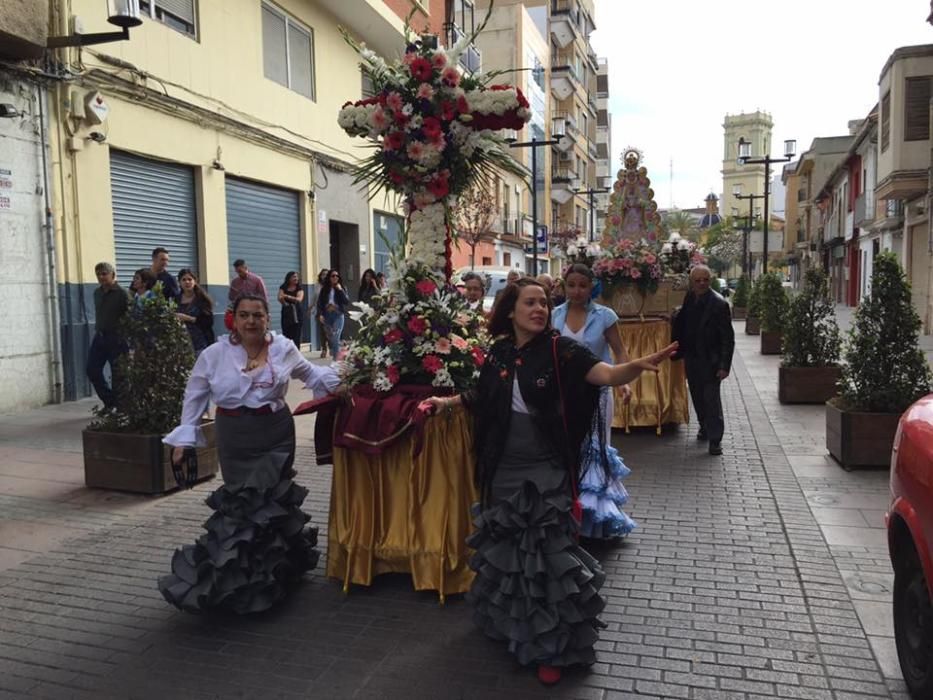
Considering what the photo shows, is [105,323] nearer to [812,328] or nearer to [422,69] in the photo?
[422,69]

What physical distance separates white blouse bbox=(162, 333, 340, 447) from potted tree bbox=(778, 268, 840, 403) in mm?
7197

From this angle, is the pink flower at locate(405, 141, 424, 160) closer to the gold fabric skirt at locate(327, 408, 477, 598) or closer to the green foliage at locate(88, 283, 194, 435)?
the gold fabric skirt at locate(327, 408, 477, 598)

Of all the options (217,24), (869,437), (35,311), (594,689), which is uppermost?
(217,24)

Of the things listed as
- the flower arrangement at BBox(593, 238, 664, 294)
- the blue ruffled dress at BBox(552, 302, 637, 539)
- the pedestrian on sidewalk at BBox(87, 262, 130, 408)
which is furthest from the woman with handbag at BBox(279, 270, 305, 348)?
the blue ruffled dress at BBox(552, 302, 637, 539)

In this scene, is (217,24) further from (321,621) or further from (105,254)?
(321,621)

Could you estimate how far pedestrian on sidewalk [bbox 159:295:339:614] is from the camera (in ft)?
12.8

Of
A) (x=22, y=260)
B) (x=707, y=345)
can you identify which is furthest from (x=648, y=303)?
(x=22, y=260)

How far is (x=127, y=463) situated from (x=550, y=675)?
14.0 feet

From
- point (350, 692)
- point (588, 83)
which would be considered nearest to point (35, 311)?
point (350, 692)

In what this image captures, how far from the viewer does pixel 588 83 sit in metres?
57.7

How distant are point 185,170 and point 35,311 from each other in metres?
3.87

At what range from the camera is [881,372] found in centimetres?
655

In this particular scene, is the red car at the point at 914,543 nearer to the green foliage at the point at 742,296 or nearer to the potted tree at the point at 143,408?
the potted tree at the point at 143,408

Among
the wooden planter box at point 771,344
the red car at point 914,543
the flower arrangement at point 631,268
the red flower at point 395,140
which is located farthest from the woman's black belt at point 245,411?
the wooden planter box at point 771,344
